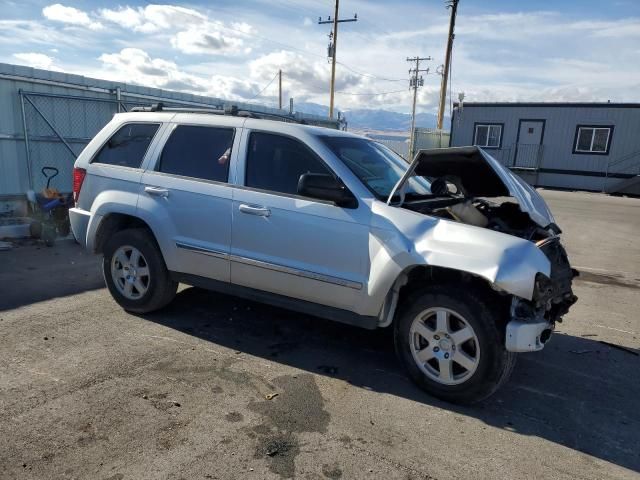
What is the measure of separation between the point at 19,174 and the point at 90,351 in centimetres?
704

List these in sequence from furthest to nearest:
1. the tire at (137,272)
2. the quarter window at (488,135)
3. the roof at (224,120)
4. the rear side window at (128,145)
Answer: the quarter window at (488,135) < the rear side window at (128,145) < the tire at (137,272) < the roof at (224,120)

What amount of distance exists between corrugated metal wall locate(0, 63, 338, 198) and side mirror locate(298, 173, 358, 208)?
8.09 metres

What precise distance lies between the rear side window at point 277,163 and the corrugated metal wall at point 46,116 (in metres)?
7.31

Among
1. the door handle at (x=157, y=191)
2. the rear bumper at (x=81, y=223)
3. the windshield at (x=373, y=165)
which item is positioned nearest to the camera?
the windshield at (x=373, y=165)

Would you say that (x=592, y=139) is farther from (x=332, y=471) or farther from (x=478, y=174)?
(x=332, y=471)

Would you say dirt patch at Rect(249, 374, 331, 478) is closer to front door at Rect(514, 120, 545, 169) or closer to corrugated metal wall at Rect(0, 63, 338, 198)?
corrugated metal wall at Rect(0, 63, 338, 198)

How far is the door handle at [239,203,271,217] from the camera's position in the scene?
12.9 feet

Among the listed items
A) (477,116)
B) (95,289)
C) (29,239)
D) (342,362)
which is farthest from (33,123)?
(477,116)

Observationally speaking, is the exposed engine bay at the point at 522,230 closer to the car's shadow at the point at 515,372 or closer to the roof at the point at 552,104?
the car's shadow at the point at 515,372

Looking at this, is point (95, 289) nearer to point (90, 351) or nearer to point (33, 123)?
point (90, 351)

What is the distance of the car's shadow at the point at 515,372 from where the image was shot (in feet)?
10.5

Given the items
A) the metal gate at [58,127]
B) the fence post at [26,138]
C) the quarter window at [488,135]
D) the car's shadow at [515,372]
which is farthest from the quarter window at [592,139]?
the fence post at [26,138]

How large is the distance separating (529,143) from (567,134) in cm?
192

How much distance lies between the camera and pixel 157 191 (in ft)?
14.6
